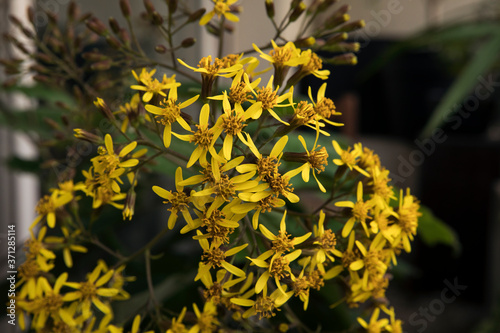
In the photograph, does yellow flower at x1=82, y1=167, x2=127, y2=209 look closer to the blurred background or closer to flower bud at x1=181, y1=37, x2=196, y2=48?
flower bud at x1=181, y1=37, x2=196, y2=48

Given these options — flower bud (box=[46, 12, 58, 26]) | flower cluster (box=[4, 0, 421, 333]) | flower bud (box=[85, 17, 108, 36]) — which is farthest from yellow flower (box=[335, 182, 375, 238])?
flower bud (box=[46, 12, 58, 26])

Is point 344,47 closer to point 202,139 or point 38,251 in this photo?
point 202,139

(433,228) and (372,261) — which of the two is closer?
(372,261)

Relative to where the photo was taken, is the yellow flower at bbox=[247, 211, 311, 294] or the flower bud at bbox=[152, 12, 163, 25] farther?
the flower bud at bbox=[152, 12, 163, 25]

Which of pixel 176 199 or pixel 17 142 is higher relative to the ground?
pixel 17 142

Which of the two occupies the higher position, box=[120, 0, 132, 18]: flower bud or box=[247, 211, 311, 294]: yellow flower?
box=[120, 0, 132, 18]: flower bud

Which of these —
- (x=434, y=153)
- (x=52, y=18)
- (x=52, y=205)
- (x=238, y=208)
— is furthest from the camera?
(x=434, y=153)

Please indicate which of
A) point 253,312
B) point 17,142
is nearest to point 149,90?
point 253,312

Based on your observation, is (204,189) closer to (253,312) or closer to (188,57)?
(253,312)

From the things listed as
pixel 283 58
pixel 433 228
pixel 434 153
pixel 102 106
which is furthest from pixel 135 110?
pixel 434 153

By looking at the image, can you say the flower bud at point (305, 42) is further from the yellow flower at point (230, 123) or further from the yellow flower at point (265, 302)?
the yellow flower at point (265, 302)

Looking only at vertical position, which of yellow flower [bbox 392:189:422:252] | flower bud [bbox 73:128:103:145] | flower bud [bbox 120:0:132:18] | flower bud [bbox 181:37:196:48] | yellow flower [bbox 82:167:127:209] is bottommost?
yellow flower [bbox 392:189:422:252]
